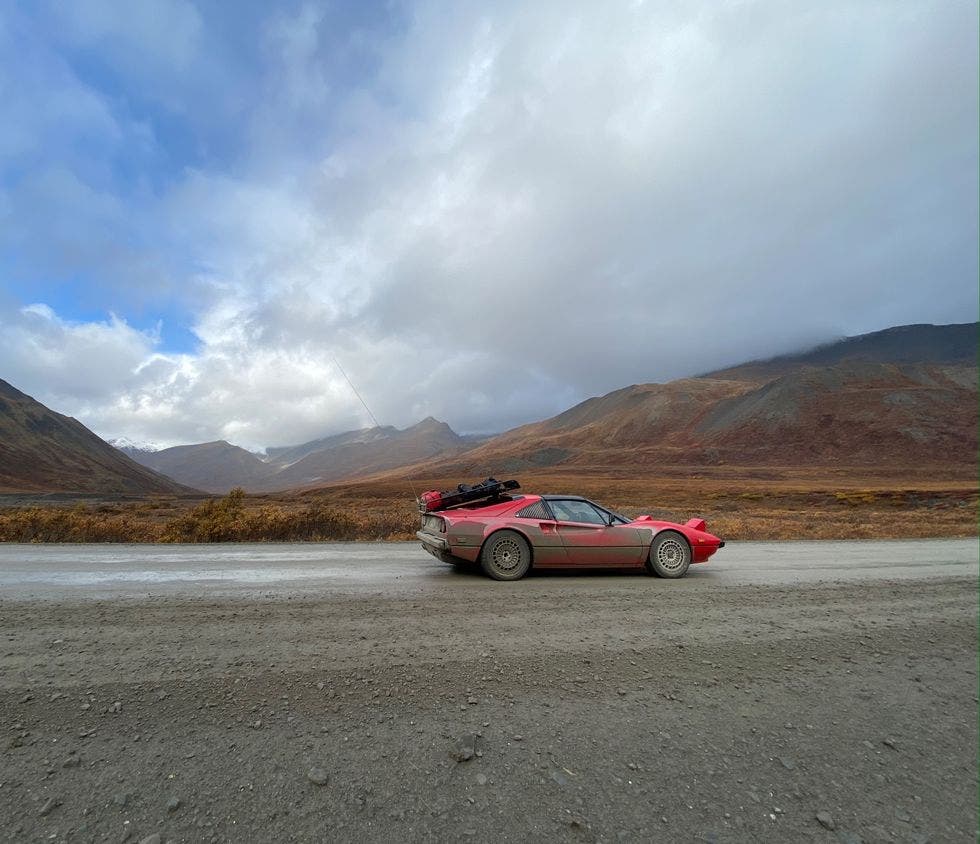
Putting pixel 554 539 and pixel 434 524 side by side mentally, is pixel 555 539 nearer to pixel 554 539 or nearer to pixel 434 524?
pixel 554 539

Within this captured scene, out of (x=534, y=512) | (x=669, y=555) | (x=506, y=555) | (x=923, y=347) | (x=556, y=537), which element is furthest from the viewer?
(x=923, y=347)

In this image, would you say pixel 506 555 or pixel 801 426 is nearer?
pixel 506 555

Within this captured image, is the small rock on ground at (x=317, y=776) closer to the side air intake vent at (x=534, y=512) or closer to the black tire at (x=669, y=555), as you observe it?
the side air intake vent at (x=534, y=512)

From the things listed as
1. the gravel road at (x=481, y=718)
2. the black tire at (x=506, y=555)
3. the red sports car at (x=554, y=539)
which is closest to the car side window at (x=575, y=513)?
the red sports car at (x=554, y=539)

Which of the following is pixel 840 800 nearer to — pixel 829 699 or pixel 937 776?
pixel 937 776

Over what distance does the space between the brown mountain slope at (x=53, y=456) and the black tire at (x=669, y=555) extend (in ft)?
345

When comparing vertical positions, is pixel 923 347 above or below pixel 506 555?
above

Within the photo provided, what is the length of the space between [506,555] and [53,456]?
476ft

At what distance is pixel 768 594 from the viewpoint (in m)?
6.29

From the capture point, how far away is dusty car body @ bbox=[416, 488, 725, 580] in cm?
730

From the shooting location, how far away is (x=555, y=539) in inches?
292

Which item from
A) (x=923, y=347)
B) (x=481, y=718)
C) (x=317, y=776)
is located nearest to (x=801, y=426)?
(x=481, y=718)

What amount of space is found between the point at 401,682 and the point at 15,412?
164 metres

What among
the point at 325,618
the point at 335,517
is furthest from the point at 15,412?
the point at 325,618
